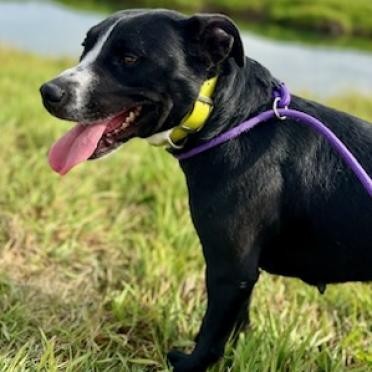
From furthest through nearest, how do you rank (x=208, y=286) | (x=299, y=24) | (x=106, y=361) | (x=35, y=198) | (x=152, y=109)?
(x=299, y=24) → (x=35, y=198) → (x=106, y=361) → (x=208, y=286) → (x=152, y=109)

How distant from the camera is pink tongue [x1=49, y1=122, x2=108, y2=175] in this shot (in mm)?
2572

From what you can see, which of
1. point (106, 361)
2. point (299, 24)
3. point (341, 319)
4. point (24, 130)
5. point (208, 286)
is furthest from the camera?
point (299, 24)

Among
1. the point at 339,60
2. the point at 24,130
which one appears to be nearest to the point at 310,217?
the point at 24,130

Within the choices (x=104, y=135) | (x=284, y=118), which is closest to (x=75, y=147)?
(x=104, y=135)

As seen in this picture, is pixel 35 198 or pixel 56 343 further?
pixel 35 198

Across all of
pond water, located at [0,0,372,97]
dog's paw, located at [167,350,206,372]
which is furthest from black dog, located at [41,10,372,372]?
pond water, located at [0,0,372,97]

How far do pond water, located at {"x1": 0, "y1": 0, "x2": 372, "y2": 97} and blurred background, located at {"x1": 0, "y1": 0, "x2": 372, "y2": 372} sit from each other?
34.2ft

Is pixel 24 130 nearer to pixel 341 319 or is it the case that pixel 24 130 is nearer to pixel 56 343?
pixel 56 343

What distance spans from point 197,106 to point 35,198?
2.13 metres

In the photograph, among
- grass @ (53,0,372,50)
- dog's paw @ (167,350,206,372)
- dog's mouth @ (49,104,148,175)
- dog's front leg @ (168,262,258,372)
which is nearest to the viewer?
dog's mouth @ (49,104,148,175)

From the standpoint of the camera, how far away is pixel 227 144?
263cm

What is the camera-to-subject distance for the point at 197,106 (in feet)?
8.44

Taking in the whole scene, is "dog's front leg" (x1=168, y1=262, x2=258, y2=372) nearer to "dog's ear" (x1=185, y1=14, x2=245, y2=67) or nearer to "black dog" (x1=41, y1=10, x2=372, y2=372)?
"black dog" (x1=41, y1=10, x2=372, y2=372)

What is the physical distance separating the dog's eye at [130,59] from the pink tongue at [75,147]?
264mm
